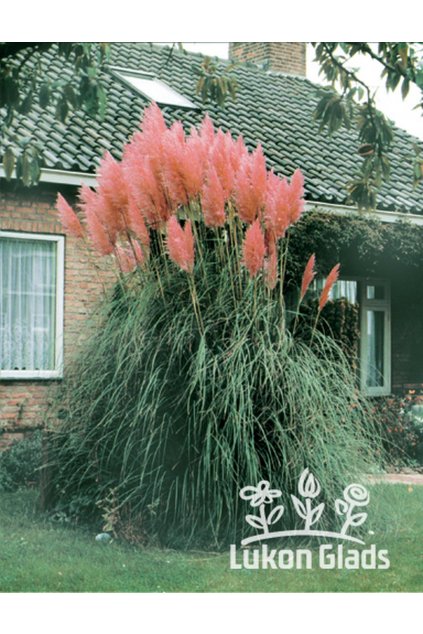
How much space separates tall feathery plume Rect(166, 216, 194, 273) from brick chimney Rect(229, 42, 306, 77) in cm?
110

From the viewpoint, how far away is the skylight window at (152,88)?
5922mm

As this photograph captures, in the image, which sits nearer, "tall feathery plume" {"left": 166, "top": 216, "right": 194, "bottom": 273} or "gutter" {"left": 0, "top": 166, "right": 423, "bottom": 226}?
"tall feathery plume" {"left": 166, "top": 216, "right": 194, "bottom": 273}

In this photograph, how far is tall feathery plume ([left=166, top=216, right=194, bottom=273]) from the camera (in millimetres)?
4973

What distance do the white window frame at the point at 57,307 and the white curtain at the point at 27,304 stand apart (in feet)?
0.14

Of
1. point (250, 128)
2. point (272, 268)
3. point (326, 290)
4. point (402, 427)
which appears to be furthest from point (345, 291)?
point (272, 268)

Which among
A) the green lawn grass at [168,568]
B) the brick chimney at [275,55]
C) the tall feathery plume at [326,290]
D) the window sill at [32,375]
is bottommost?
the green lawn grass at [168,568]

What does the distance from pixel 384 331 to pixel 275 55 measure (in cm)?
191

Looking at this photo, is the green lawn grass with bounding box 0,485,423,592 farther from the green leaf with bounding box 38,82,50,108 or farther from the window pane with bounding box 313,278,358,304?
the green leaf with bounding box 38,82,50,108

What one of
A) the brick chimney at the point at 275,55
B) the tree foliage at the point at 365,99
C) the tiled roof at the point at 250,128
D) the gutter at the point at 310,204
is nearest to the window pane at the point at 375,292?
the gutter at the point at 310,204

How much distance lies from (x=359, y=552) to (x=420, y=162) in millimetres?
2136

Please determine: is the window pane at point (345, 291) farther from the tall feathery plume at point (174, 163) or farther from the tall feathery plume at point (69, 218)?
the tall feathery plume at point (69, 218)

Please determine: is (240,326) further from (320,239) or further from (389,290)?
(389,290)

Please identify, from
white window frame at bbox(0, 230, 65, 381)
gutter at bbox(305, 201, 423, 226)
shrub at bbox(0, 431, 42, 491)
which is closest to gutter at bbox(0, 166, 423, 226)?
gutter at bbox(305, 201, 423, 226)

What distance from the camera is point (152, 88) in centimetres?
609
